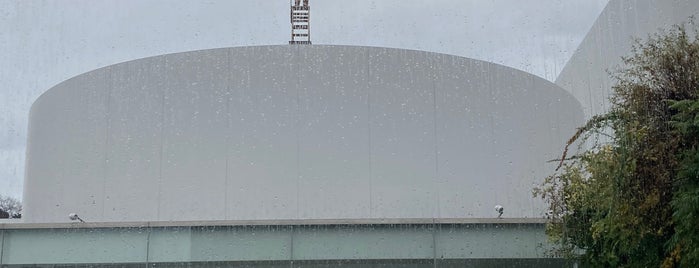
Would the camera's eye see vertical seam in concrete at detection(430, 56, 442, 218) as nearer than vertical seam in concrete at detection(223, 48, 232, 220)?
No

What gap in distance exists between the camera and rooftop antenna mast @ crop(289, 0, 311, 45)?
1017 inches

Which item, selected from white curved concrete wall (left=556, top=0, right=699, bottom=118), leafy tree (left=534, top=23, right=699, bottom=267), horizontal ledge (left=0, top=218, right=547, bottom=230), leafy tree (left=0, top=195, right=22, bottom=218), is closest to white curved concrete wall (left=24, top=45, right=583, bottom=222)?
horizontal ledge (left=0, top=218, right=547, bottom=230)

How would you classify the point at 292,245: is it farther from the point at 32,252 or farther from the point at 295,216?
the point at 32,252

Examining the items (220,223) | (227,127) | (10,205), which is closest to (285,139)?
(227,127)

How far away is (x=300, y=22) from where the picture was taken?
26.2m

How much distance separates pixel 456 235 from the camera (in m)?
15.9

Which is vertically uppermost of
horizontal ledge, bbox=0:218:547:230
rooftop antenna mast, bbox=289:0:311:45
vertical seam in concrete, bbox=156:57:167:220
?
rooftop antenna mast, bbox=289:0:311:45

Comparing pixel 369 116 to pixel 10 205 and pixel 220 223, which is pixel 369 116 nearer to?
pixel 220 223

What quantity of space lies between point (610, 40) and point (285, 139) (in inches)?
714

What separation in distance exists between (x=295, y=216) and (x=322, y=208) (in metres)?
0.60

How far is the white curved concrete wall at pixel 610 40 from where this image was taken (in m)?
27.3

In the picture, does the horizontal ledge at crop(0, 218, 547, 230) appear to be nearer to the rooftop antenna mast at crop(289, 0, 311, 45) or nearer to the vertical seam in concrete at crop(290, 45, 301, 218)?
the vertical seam in concrete at crop(290, 45, 301, 218)

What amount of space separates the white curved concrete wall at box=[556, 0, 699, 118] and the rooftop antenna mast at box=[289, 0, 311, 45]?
890cm

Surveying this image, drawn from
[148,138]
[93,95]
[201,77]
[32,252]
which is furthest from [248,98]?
[32,252]
